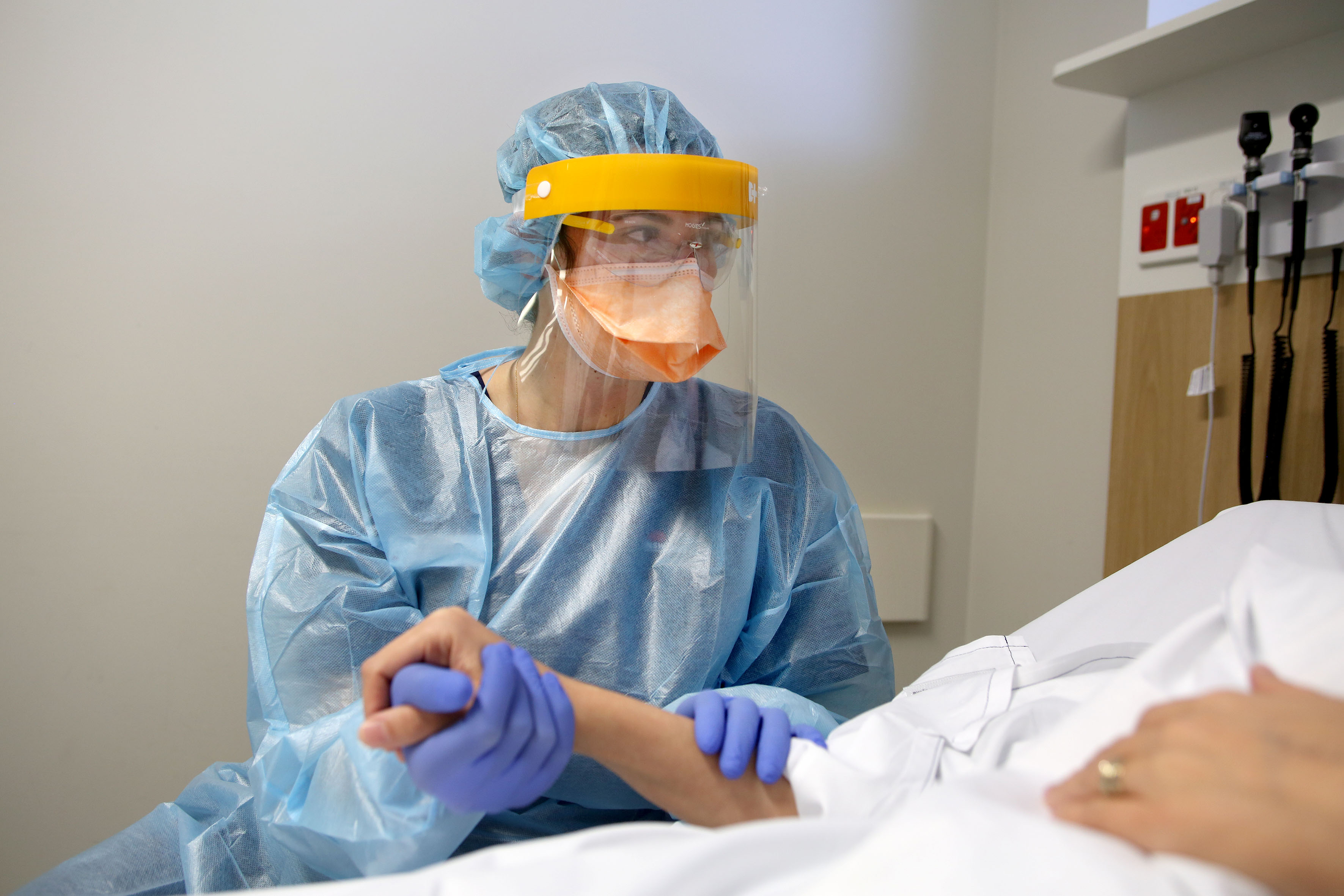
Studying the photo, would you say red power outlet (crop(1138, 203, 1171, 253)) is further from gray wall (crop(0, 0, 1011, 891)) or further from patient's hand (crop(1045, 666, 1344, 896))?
patient's hand (crop(1045, 666, 1344, 896))

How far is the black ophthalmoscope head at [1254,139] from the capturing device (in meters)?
1.32

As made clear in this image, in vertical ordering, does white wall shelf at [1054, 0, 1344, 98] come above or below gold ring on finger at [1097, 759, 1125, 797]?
above

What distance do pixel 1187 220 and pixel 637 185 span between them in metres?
1.10

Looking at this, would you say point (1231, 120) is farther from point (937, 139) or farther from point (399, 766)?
point (399, 766)

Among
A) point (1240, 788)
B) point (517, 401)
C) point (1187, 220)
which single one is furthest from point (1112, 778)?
point (1187, 220)

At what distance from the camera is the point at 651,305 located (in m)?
1.00

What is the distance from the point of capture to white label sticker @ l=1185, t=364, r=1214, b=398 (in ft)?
4.83

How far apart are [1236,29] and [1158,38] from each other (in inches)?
4.2

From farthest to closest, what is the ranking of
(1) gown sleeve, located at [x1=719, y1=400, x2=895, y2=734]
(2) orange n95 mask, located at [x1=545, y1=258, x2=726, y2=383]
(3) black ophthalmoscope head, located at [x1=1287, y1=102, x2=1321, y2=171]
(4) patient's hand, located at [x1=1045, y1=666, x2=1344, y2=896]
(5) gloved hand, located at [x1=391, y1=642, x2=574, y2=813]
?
(3) black ophthalmoscope head, located at [x1=1287, y1=102, x2=1321, y2=171] → (1) gown sleeve, located at [x1=719, y1=400, x2=895, y2=734] → (2) orange n95 mask, located at [x1=545, y1=258, x2=726, y2=383] → (5) gloved hand, located at [x1=391, y1=642, x2=574, y2=813] → (4) patient's hand, located at [x1=1045, y1=666, x2=1344, y2=896]

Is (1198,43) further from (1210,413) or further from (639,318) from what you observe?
(639,318)

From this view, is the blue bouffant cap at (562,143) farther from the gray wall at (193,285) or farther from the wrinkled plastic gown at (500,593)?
the gray wall at (193,285)

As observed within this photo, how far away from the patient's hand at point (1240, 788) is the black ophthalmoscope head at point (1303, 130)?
1080 mm

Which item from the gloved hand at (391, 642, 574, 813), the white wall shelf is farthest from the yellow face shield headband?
the white wall shelf

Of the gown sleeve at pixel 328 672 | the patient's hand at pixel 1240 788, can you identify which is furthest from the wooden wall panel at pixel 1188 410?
the gown sleeve at pixel 328 672
